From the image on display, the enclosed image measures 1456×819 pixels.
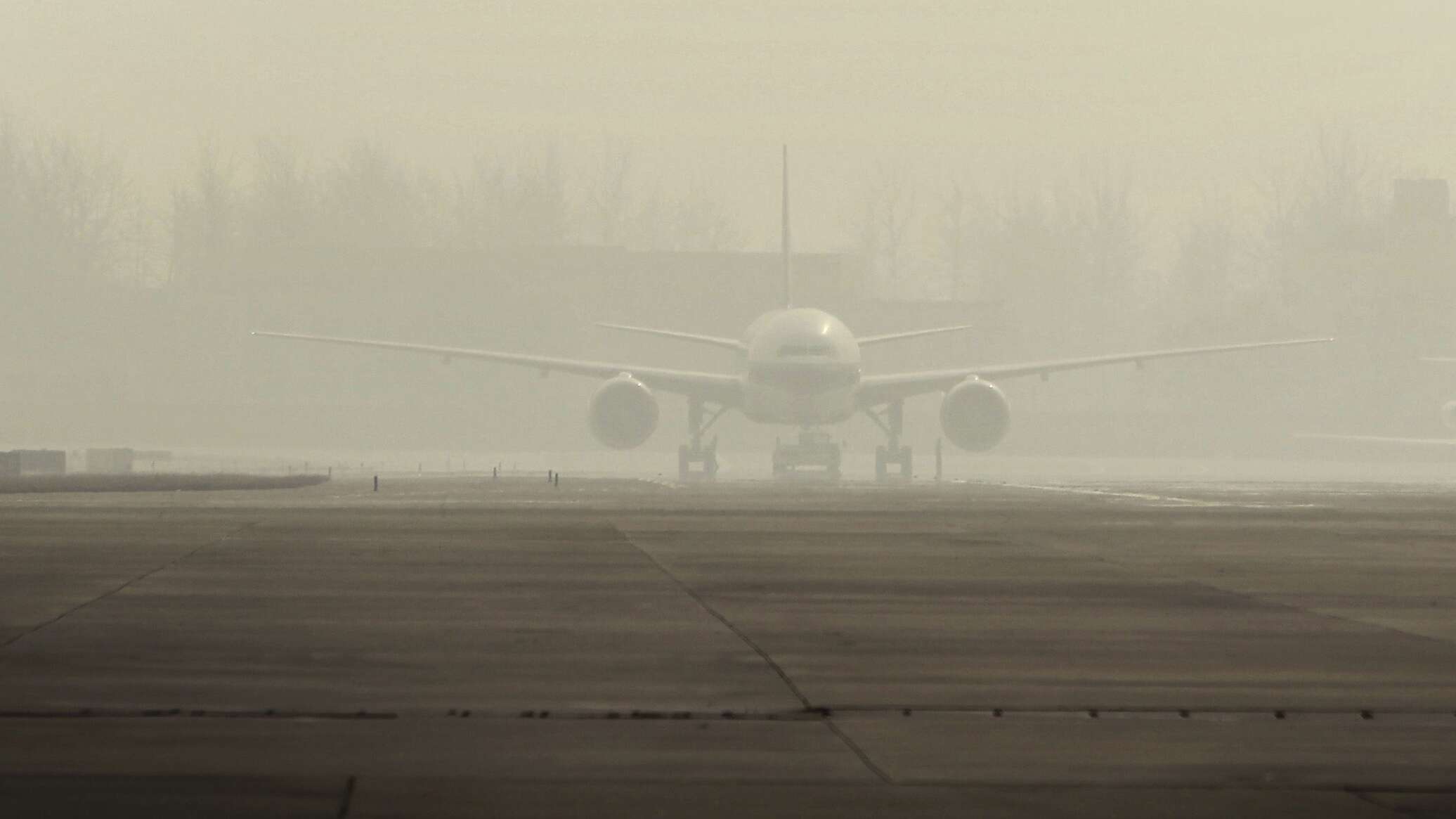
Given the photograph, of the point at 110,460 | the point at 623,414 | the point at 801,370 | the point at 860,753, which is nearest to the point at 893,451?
the point at 801,370

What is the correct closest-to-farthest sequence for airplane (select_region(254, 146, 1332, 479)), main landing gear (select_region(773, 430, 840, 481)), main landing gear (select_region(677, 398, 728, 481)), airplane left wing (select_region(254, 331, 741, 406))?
airplane (select_region(254, 146, 1332, 479)), main landing gear (select_region(773, 430, 840, 481)), main landing gear (select_region(677, 398, 728, 481)), airplane left wing (select_region(254, 331, 741, 406))

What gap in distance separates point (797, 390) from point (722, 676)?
142 feet

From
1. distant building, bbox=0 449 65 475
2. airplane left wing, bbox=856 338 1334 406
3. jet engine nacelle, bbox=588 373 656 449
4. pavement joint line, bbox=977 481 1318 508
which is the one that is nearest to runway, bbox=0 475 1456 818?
pavement joint line, bbox=977 481 1318 508

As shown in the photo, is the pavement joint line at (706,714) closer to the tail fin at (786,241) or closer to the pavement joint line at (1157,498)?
the pavement joint line at (1157,498)

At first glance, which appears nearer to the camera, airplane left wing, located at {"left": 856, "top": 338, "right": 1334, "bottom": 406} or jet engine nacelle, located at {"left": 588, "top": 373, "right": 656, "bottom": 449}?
jet engine nacelle, located at {"left": 588, "top": 373, "right": 656, "bottom": 449}

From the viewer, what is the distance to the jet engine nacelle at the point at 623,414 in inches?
2164

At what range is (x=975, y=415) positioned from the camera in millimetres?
55469

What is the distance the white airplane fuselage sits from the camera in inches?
2125

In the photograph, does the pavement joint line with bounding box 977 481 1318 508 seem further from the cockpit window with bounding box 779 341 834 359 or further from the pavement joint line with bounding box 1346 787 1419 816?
the pavement joint line with bounding box 1346 787 1419 816

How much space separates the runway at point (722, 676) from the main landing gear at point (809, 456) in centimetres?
3310

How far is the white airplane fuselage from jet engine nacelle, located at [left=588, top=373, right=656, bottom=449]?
283cm

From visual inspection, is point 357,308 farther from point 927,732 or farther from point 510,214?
point 927,732

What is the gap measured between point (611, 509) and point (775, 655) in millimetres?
18745

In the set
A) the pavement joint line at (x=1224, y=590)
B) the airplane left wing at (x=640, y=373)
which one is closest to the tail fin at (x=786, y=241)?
the airplane left wing at (x=640, y=373)
